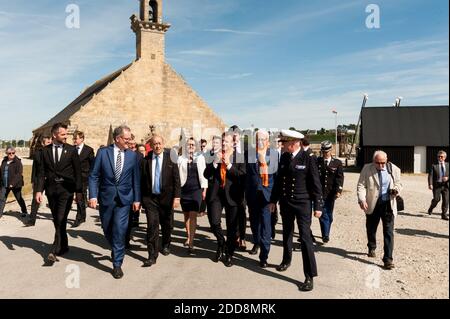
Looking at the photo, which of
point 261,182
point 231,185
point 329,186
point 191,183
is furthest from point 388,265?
point 191,183

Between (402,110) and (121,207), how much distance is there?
32.6 metres

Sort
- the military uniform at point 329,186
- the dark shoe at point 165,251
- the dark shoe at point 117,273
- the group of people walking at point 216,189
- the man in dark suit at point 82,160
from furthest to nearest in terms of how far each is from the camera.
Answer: the man in dark suit at point 82,160, the military uniform at point 329,186, the dark shoe at point 165,251, the group of people walking at point 216,189, the dark shoe at point 117,273

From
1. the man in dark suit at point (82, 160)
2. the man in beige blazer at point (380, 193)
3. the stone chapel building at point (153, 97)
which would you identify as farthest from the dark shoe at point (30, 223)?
the stone chapel building at point (153, 97)

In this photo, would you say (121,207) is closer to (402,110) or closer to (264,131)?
(264,131)

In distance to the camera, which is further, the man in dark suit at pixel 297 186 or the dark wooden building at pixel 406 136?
the dark wooden building at pixel 406 136

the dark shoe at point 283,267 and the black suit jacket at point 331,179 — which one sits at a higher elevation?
the black suit jacket at point 331,179

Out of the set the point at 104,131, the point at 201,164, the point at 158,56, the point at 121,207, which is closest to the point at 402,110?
the point at 158,56

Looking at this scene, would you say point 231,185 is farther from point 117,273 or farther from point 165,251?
point 117,273

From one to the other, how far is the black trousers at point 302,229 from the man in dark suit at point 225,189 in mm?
978

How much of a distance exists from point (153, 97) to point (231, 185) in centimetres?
2674

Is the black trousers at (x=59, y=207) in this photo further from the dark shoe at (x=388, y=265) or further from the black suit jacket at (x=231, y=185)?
the dark shoe at (x=388, y=265)

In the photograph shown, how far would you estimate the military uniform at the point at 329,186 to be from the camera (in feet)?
23.7

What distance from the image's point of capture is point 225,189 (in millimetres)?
6156

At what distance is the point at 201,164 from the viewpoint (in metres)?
7.10
